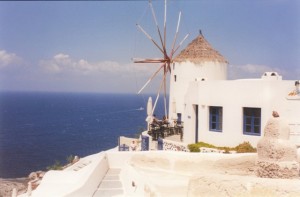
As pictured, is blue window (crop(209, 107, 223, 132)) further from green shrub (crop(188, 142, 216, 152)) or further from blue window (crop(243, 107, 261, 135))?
blue window (crop(243, 107, 261, 135))

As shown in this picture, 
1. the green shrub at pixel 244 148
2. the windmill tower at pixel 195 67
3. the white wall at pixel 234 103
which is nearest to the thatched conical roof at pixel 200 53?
the windmill tower at pixel 195 67

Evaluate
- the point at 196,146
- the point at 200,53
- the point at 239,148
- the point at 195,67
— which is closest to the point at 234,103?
the point at 239,148

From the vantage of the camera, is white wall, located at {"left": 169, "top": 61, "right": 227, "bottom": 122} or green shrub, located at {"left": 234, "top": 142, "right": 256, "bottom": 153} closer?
green shrub, located at {"left": 234, "top": 142, "right": 256, "bottom": 153}

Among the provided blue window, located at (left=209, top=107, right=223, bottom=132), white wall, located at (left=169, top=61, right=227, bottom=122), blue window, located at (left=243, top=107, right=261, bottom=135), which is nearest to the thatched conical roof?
white wall, located at (left=169, top=61, right=227, bottom=122)

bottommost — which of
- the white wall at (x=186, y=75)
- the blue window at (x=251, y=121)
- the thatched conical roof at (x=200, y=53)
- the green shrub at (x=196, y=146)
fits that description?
the green shrub at (x=196, y=146)

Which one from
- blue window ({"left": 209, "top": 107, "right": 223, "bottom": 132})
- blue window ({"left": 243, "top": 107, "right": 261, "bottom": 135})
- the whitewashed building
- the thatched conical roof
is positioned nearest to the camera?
the whitewashed building

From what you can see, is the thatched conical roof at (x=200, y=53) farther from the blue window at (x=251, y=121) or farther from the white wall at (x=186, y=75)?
the blue window at (x=251, y=121)

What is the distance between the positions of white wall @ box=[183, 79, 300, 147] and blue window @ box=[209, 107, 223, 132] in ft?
0.70

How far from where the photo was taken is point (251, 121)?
17.6 metres

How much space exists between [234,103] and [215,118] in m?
1.52

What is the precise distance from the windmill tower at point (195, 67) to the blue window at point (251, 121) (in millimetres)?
5718

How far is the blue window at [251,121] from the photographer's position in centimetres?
1741

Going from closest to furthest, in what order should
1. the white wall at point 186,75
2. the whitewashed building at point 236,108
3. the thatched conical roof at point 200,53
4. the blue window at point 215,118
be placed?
the whitewashed building at point 236,108 → the blue window at point 215,118 → the white wall at point 186,75 → the thatched conical roof at point 200,53

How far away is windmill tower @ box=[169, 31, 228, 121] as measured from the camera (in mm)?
23453
